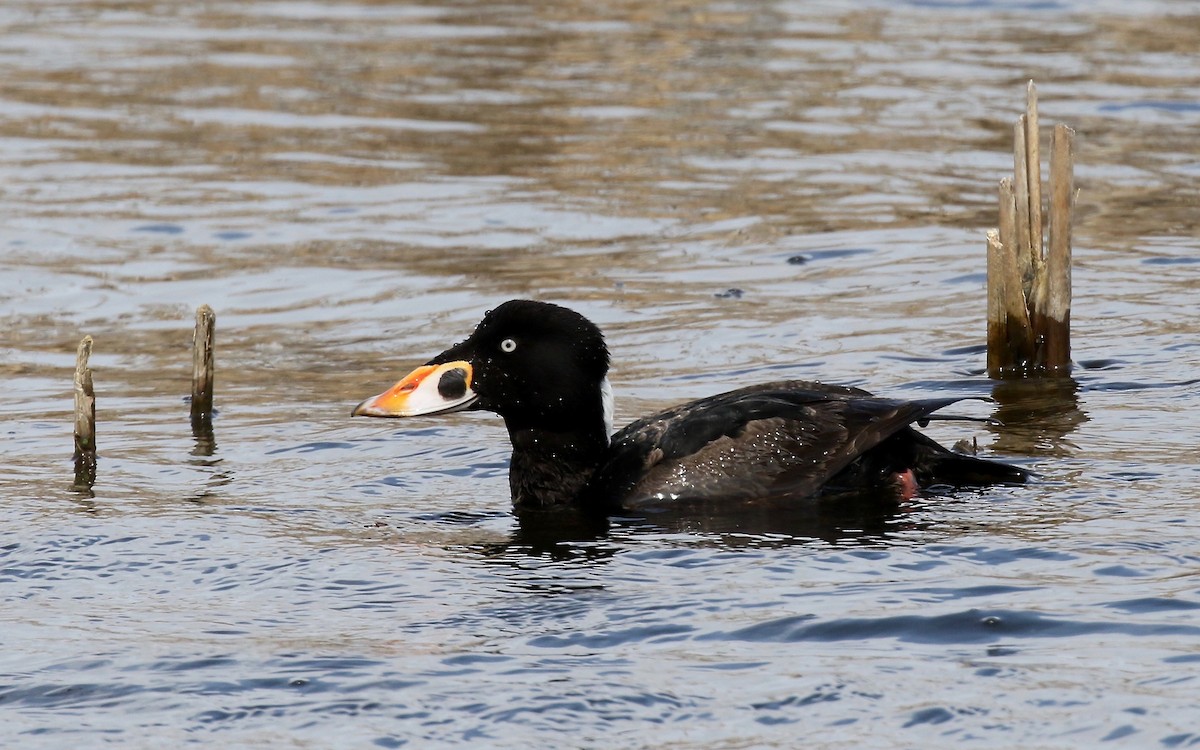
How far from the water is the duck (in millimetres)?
284

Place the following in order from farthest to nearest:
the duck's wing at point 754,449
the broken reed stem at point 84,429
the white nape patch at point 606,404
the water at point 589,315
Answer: the broken reed stem at point 84,429, the white nape patch at point 606,404, the duck's wing at point 754,449, the water at point 589,315

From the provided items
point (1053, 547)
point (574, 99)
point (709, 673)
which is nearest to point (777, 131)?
point (574, 99)

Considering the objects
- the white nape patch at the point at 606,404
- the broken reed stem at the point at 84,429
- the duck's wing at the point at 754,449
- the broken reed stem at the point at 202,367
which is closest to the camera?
the duck's wing at the point at 754,449

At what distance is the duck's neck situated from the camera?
376 inches

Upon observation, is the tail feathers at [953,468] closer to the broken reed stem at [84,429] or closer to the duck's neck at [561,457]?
the duck's neck at [561,457]

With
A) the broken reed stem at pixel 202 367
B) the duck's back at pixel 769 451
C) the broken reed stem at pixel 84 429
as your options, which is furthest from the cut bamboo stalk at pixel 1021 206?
the broken reed stem at pixel 84 429

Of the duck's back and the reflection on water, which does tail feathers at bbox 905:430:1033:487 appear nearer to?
the duck's back

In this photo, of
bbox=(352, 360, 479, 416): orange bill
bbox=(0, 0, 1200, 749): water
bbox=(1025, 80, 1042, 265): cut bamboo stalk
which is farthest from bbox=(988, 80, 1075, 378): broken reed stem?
bbox=(352, 360, 479, 416): orange bill

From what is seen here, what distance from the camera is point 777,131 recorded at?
20109 millimetres

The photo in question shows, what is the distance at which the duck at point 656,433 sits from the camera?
927 centimetres

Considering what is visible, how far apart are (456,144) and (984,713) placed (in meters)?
13.9

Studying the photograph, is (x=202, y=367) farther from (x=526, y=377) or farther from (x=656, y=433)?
(x=656, y=433)

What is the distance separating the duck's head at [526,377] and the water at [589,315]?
19.9 inches

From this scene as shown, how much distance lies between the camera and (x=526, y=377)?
9625mm
